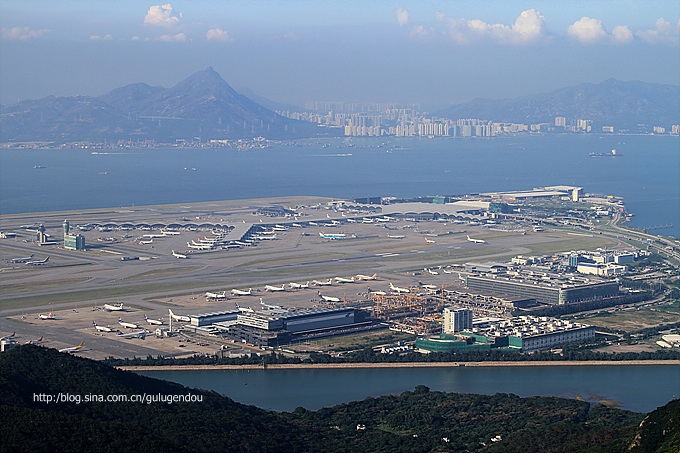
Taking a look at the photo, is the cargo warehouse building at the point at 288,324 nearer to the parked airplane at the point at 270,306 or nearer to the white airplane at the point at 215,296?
the parked airplane at the point at 270,306

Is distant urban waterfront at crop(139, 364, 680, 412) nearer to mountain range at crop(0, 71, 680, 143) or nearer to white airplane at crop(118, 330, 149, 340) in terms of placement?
white airplane at crop(118, 330, 149, 340)

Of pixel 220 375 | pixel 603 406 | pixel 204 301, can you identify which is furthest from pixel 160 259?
pixel 603 406

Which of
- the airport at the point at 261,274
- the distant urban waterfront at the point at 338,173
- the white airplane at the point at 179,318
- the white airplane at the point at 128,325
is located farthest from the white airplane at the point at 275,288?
the distant urban waterfront at the point at 338,173

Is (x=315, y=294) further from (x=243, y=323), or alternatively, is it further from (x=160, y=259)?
(x=160, y=259)

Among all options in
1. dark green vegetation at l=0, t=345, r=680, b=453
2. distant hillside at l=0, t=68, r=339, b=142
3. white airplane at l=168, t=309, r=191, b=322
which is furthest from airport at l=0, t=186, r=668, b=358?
distant hillside at l=0, t=68, r=339, b=142

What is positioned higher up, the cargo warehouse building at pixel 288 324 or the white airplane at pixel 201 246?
the white airplane at pixel 201 246

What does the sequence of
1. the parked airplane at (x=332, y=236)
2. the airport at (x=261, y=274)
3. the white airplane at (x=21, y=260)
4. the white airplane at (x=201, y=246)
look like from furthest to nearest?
the parked airplane at (x=332, y=236) < the white airplane at (x=201, y=246) < the white airplane at (x=21, y=260) < the airport at (x=261, y=274)

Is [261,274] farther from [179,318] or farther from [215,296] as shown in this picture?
[179,318]
